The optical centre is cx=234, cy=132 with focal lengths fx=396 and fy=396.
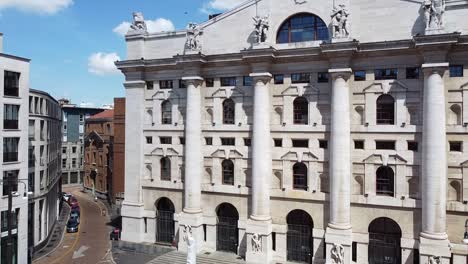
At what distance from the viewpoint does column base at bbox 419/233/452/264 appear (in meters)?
29.0

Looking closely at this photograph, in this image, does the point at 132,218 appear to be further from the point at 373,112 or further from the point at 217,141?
the point at 373,112

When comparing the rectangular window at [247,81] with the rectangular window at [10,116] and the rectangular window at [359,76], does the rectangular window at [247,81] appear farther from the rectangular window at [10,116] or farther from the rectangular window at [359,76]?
the rectangular window at [10,116]

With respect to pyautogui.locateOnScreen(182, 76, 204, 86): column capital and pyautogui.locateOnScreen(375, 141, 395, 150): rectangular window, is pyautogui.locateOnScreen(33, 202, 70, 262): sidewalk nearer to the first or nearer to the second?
pyautogui.locateOnScreen(182, 76, 204, 86): column capital

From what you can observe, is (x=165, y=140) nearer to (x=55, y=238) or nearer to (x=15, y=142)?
(x=15, y=142)

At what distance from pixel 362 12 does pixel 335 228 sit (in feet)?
58.4

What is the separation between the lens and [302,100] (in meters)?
34.6

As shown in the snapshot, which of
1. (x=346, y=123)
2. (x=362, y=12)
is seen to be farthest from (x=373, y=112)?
(x=362, y=12)

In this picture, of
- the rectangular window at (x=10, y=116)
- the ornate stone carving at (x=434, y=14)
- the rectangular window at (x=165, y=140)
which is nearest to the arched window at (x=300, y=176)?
the rectangular window at (x=165, y=140)

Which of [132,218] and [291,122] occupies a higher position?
[291,122]

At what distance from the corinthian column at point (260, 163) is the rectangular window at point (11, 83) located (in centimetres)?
2231

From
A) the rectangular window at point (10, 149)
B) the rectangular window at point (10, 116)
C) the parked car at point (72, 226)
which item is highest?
the rectangular window at point (10, 116)

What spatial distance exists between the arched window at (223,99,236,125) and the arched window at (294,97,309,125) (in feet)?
19.3

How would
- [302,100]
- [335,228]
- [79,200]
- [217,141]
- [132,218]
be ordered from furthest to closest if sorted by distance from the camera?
1. [79,200]
2. [132,218]
3. [217,141]
4. [302,100]
5. [335,228]

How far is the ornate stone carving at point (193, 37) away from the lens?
3753 centimetres
